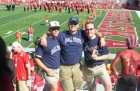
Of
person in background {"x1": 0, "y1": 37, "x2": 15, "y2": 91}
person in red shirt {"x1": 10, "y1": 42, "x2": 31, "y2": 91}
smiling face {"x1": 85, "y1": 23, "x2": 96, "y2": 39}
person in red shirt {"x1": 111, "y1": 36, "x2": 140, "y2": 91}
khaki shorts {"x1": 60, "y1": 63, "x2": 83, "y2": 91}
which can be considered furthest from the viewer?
person in red shirt {"x1": 10, "y1": 42, "x2": 31, "y2": 91}

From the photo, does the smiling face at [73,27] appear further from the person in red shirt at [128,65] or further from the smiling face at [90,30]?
the person in red shirt at [128,65]

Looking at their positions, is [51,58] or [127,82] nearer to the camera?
[127,82]

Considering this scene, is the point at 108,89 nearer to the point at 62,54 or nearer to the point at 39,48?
the point at 62,54

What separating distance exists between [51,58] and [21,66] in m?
1.04

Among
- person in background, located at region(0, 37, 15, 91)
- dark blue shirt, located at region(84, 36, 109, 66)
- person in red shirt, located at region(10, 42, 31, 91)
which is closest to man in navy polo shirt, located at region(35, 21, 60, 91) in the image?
dark blue shirt, located at region(84, 36, 109, 66)

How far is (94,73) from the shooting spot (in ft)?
22.4

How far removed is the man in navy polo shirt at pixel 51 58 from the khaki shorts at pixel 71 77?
227mm

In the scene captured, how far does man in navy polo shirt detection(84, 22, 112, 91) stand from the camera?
21.6 ft

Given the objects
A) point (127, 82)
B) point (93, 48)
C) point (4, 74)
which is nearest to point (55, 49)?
point (93, 48)

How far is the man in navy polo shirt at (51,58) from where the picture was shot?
20.9 ft

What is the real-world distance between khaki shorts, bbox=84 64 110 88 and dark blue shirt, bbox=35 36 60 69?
23.5 inches

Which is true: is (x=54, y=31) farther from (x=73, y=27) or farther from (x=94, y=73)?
(x=94, y=73)

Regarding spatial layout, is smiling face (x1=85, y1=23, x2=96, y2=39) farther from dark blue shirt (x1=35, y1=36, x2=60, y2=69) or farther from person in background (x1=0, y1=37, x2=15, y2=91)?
person in background (x1=0, y1=37, x2=15, y2=91)

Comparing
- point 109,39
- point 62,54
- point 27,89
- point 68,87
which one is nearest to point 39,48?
point 62,54
